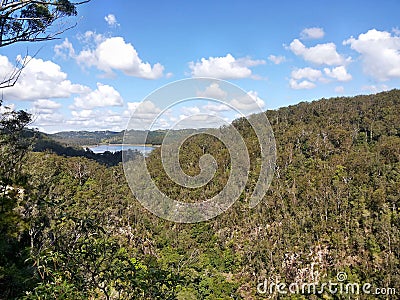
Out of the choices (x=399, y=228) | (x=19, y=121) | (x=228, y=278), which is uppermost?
(x=19, y=121)

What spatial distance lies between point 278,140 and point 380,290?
2727 cm

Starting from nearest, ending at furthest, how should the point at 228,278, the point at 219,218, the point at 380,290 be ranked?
the point at 380,290 < the point at 228,278 < the point at 219,218

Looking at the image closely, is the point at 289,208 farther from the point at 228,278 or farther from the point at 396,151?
the point at 396,151

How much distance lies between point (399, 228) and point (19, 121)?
1142 inches

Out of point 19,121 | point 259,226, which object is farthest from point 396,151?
point 19,121

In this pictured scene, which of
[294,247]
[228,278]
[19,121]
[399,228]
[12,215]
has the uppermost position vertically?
[19,121]

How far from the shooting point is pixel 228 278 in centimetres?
2983

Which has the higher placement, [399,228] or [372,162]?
[372,162]

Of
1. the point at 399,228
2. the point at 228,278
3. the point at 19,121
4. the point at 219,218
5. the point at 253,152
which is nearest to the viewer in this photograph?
the point at 19,121

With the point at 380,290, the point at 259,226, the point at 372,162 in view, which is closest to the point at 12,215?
the point at 380,290

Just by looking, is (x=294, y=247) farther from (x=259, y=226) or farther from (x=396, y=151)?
(x=396, y=151)

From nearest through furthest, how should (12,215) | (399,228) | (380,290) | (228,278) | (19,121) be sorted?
(12,215), (19,121), (380,290), (399,228), (228,278)

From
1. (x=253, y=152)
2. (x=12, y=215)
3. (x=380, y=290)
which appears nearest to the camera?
(x=12, y=215)

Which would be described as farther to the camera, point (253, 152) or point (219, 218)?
point (253, 152)
